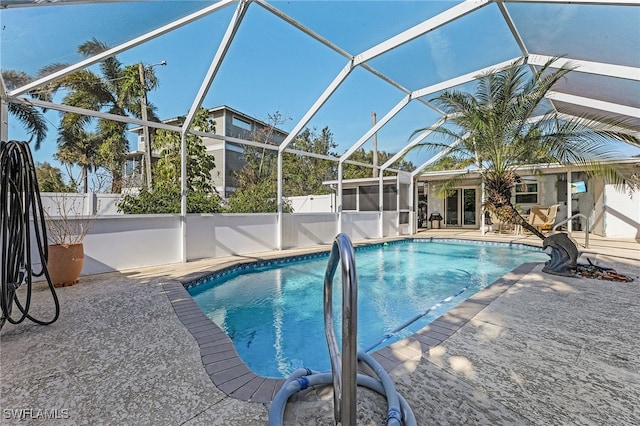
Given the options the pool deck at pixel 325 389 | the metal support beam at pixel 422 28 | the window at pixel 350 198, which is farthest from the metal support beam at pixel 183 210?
the window at pixel 350 198

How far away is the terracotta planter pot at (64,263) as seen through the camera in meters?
4.75

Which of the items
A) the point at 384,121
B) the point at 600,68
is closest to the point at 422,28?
the point at 600,68

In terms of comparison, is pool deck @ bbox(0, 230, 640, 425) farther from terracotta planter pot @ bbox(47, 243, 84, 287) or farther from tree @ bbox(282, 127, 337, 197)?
tree @ bbox(282, 127, 337, 197)

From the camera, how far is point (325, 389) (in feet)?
6.81

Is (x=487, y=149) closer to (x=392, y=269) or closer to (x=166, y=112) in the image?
(x=392, y=269)

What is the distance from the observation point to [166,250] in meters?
6.88

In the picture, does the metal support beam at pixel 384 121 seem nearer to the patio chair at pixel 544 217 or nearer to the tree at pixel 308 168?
the tree at pixel 308 168

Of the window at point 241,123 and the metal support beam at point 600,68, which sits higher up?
the window at point 241,123

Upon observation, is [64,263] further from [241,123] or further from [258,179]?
[241,123]

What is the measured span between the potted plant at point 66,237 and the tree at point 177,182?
847mm

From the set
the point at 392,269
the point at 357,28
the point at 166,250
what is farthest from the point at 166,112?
the point at 392,269

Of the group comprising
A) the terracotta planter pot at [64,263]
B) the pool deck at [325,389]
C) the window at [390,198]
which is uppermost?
the window at [390,198]

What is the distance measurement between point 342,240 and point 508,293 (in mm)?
4137

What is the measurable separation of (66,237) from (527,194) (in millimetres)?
18410
